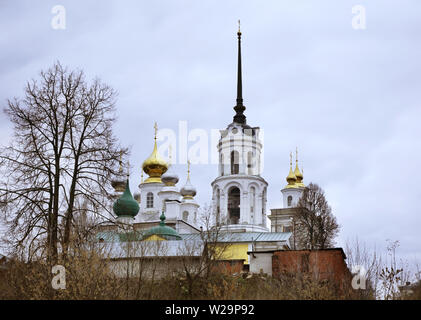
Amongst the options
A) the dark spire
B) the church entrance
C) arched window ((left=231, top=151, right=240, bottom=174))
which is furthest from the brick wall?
the dark spire

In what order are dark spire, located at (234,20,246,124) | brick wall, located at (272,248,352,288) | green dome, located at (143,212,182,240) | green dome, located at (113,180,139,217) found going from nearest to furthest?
brick wall, located at (272,248,352,288), green dome, located at (143,212,182,240), green dome, located at (113,180,139,217), dark spire, located at (234,20,246,124)

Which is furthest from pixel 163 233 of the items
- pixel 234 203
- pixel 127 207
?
pixel 234 203

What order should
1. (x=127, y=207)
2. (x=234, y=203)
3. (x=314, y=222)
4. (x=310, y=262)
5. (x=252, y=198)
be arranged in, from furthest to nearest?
(x=234, y=203) → (x=252, y=198) → (x=127, y=207) → (x=314, y=222) → (x=310, y=262)

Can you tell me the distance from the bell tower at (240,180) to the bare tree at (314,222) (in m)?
7.40

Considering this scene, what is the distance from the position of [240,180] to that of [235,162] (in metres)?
2.26

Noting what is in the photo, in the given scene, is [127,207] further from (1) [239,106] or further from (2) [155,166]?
(1) [239,106]

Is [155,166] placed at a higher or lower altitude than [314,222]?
higher

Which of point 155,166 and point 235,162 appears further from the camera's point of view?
point 155,166

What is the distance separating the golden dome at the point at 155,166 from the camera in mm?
62438

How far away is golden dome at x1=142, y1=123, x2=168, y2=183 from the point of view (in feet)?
205

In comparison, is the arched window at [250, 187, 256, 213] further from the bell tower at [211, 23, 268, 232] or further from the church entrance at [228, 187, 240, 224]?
the church entrance at [228, 187, 240, 224]

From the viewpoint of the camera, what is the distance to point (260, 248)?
45656 millimetres

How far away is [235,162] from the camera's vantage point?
58812mm

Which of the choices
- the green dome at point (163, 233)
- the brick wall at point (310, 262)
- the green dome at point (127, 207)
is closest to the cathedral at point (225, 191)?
the green dome at point (127, 207)
